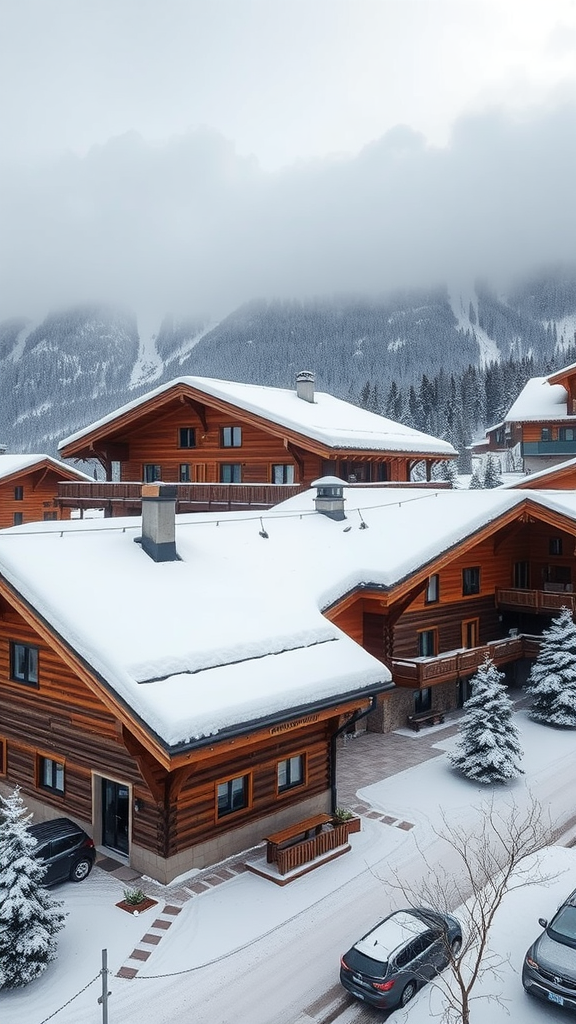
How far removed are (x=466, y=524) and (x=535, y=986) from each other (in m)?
16.0

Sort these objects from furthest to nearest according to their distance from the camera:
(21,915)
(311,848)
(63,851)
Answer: (311,848) → (63,851) → (21,915)

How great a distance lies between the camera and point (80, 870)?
16047mm

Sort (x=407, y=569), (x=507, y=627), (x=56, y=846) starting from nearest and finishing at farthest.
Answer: (x=56, y=846) → (x=407, y=569) → (x=507, y=627)

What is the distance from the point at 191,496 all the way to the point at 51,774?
1998 centimetres

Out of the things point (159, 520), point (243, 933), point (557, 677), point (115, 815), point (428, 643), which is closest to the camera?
point (243, 933)

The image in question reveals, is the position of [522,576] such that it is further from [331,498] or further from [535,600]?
[331,498]

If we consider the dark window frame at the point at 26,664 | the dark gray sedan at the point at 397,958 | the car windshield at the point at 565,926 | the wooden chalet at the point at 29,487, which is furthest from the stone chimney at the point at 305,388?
the car windshield at the point at 565,926

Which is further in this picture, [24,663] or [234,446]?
[234,446]

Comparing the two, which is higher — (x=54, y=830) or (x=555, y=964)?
(x=54, y=830)

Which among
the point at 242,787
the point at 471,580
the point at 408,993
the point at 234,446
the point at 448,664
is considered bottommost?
the point at 408,993

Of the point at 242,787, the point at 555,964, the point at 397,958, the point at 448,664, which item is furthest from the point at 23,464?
the point at 555,964

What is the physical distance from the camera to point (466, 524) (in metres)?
26.3

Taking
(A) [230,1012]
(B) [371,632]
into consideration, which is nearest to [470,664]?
(B) [371,632]

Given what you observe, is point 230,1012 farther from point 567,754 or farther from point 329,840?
point 567,754
